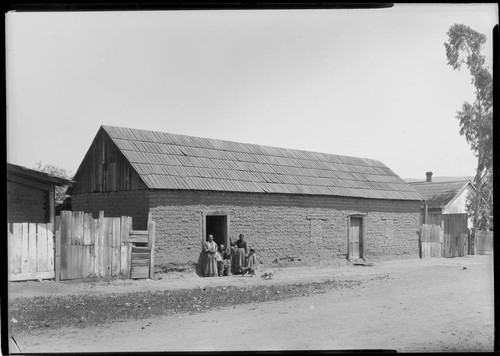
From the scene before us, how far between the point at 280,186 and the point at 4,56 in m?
13.4

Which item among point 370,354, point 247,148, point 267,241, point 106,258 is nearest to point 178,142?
point 247,148

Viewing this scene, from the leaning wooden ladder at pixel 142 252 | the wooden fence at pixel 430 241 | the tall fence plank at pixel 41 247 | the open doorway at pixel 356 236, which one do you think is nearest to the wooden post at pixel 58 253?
the tall fence plank at pixel 41 247

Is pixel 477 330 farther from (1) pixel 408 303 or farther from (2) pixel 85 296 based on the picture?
(2) pixel 85 296

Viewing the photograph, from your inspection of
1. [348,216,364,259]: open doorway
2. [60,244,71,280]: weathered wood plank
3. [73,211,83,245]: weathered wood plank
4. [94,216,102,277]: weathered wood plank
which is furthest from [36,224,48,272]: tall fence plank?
[348,216,364,259]: open doorway

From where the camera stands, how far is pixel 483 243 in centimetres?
2564

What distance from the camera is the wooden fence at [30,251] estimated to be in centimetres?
1234

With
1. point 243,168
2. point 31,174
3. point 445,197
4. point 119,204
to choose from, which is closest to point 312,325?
point 31,174

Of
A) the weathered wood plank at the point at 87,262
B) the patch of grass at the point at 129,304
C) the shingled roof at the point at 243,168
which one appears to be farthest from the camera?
the shingled roof at the point at 243,168

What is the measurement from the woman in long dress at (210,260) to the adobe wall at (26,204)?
4.87 meters

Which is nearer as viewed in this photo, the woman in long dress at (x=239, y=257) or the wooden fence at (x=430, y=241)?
the woman in long dress at (x=239, y=257)

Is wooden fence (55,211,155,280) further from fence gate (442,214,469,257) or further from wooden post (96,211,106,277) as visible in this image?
fence gate (442,214,469,257)

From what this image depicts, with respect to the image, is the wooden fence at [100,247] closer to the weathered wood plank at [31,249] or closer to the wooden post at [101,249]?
the wooden post at [101,249]

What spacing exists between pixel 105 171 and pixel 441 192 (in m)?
21.8

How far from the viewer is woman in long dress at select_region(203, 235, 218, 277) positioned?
1634cm
